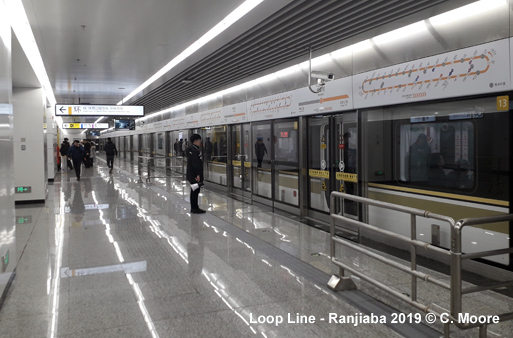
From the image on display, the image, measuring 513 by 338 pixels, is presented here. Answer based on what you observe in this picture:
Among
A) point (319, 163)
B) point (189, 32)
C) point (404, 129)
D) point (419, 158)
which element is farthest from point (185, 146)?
point (419, 158)

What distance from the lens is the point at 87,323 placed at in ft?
10.6

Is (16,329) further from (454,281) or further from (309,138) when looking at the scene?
(309,138)

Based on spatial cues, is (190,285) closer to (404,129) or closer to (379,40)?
(404,129)

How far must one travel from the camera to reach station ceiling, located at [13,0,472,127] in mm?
4984

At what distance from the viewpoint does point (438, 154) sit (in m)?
4.87

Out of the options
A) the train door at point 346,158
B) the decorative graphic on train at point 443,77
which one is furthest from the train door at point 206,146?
the decorative graphic on train at point 443,77

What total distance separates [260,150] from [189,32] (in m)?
3.45

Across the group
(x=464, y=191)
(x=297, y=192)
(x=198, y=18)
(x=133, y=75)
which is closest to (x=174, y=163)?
(x=133, y=75)

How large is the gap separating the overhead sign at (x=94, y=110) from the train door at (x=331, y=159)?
8399 millimetres

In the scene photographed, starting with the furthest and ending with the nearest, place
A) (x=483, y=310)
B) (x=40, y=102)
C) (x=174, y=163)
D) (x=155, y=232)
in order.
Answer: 1. (x=174, y=163)
2. (x=40, y=102)
3. (x=155, y=232)
4. (x=483, y=310)

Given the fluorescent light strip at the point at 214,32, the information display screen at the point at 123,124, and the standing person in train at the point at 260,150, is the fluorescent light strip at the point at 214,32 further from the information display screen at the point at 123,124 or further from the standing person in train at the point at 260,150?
the information display screen at the point at 123,124

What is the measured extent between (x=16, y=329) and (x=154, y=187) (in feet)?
31.1

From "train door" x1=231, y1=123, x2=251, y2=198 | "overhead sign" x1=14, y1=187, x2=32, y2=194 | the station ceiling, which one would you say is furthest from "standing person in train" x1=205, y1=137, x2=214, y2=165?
"overhead sign" x1=14, y1=187, x2=32, y2=194

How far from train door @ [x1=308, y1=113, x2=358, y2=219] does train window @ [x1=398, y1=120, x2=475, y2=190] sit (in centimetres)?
95
